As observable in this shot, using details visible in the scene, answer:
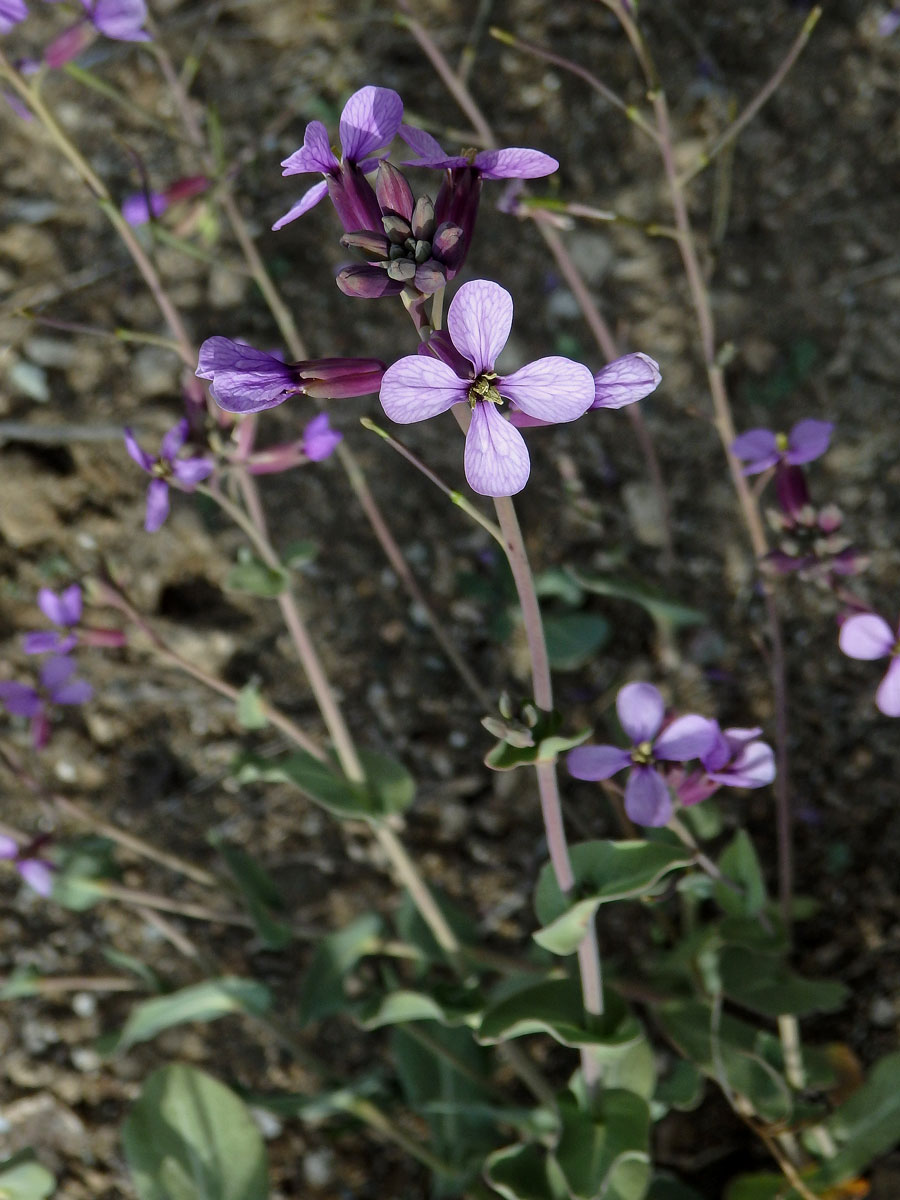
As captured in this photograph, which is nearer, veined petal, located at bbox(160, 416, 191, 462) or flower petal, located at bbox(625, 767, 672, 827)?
flower petal, located at bbox(625, 767, 672, 827)

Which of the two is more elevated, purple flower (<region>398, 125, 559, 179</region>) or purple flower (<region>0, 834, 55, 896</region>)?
purple flower (<region>398, 125, 559, 179</region>)

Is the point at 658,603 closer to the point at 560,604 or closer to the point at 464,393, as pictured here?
the point at 560,604

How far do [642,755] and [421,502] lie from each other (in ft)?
4.40

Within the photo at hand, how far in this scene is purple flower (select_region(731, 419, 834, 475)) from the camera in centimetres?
174

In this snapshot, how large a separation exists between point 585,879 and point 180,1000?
97 cm

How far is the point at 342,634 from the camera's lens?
2627 mm

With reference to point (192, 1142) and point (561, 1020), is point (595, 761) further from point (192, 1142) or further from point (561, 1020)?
point (192, 1142)

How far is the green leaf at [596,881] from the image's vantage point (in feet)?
4.73

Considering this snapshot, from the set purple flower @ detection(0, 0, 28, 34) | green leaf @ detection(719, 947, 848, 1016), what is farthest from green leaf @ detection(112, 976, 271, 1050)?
purple flower @ detection(0, 0, 28, 34)

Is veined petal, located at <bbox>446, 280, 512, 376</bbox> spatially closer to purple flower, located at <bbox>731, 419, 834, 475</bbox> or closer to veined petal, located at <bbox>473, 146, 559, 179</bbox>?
veined petal, located at <bbox>473, 146, 559, 179</bbox>

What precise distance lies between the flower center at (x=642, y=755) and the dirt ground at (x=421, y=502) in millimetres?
870

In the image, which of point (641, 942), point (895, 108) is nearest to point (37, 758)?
point (641, 942)

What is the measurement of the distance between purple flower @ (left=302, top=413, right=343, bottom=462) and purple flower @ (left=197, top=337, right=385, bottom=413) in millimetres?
495

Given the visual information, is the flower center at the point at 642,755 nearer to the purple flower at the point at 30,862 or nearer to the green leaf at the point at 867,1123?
the green leaf at the point at 867,1123
